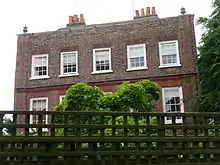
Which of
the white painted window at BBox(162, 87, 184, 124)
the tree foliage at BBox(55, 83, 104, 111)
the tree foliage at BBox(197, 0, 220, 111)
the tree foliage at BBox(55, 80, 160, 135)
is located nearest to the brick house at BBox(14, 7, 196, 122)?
the white painted window at BBox(162, 87, 184, 124)

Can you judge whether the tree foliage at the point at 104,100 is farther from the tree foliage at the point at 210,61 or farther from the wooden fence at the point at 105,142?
the wooden fence at the point at 105,142

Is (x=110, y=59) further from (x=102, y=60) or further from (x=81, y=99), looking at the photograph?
(x=81, y=99)

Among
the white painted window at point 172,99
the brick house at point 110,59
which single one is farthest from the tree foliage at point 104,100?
the brick house at point 110,59

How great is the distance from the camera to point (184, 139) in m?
6.07

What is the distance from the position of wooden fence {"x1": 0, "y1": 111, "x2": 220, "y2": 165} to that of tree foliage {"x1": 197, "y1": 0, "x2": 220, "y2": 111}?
30.9ft

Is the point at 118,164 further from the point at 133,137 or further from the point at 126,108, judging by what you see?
the point at 126,108

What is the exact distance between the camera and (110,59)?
21.0m

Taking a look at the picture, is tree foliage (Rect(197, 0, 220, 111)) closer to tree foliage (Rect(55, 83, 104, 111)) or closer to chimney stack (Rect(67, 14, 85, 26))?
tree foliage (Rect(55, 83, 104, 111))

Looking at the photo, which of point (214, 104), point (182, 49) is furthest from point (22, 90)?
point (214, 104)

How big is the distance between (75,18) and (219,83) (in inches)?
464

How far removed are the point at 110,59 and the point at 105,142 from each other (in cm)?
1536

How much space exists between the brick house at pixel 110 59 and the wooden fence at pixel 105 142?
13.1 m

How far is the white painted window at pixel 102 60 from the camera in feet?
68.5

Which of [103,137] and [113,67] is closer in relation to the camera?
[103,137]
